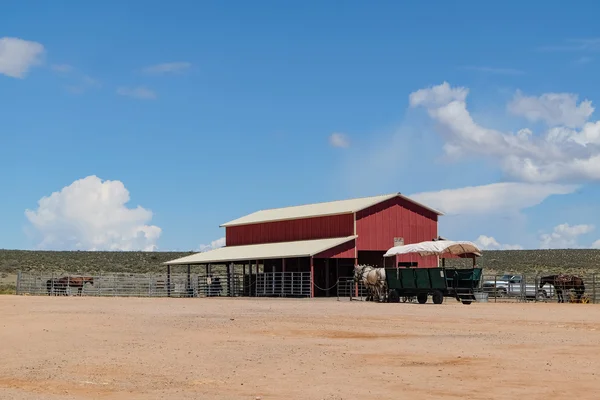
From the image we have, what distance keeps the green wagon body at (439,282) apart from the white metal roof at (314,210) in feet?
40.5

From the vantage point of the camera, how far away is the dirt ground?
526 inches

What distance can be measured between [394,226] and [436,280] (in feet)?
48.1

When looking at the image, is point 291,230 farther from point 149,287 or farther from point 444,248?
point 444,248

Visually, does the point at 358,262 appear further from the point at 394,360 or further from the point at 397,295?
the point at 394,360

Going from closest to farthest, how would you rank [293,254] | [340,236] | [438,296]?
[438,296] < [293,254] < [340,236]

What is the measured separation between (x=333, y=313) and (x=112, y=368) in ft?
56.0

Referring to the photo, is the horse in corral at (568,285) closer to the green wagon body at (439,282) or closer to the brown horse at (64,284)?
the green wagon body at (439,282)

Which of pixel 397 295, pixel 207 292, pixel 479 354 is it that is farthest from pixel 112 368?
pixel 207 292

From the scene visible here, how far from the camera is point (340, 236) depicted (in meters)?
55.6

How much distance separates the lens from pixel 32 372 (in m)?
15.6

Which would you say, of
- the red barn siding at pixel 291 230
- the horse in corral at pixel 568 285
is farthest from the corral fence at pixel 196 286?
the horse in corral at pixel 568 285

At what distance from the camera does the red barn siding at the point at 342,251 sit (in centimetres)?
5272

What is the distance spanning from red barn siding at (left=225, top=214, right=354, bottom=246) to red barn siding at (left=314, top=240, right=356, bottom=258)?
1.04 m

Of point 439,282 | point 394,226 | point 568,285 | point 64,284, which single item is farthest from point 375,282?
point 64,284
